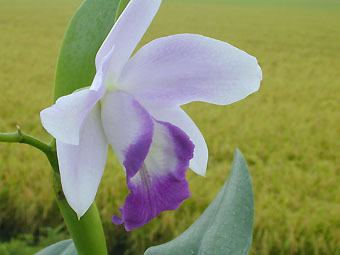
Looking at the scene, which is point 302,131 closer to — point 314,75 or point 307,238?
point 307,238

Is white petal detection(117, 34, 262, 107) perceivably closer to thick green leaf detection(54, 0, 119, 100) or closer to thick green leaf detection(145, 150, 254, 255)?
thick green leaf detection(54, 0, 119, 100)

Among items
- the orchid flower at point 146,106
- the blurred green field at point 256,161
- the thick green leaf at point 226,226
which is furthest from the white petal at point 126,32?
the blurred green field at point 256,161

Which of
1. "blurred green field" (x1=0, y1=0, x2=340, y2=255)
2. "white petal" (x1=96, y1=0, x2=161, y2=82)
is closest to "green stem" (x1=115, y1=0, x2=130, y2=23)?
"white petal" (x1=96, y1=0, x2=161, y2=82)

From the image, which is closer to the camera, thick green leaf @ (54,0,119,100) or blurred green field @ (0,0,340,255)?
thick green leaf @ (54,0,119,100)

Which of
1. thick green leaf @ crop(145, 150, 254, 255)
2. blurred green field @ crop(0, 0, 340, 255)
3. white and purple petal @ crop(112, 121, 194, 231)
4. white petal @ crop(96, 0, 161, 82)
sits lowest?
blurred green field @ crop(0, 0, 340, 255)

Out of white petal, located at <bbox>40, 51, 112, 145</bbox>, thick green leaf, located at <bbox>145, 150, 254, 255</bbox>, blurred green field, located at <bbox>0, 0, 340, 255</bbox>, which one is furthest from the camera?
blurred green field, located at <bbox>0, 0, 340, 255</bbox>

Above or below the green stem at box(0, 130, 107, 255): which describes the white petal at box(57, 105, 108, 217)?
above

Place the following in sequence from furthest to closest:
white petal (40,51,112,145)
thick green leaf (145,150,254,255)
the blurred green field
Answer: the blurred green field, thick green leaf (145,150,254,255), white petal (40,51,112,145)
